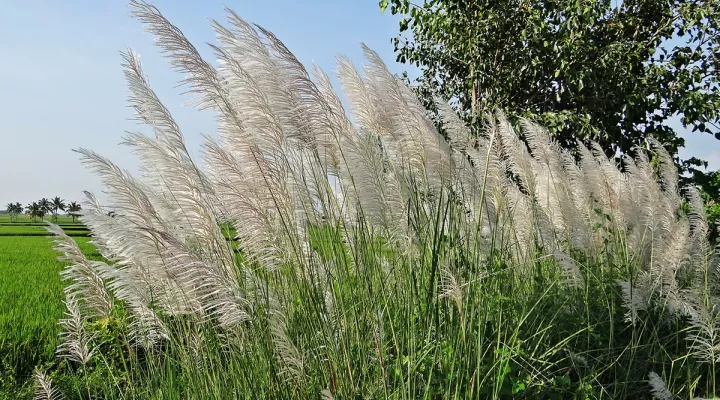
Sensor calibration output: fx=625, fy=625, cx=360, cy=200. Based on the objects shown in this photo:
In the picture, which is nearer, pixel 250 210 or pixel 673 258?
pixel 250 210

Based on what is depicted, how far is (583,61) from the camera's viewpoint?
28.4 feet

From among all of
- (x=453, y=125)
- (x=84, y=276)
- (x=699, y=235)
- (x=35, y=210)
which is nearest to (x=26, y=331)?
(x=84, y=276)

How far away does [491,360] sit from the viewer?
2.65 m

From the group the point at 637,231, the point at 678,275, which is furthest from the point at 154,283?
the point at 678,275

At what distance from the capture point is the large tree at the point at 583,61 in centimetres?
855

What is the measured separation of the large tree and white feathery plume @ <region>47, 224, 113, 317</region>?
6.58 m

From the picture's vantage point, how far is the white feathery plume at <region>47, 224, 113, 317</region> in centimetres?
241

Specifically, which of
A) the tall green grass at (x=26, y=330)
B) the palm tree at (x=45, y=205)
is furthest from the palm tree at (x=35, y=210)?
the tall green grass at (x=26, y=330)

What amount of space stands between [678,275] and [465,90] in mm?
6374

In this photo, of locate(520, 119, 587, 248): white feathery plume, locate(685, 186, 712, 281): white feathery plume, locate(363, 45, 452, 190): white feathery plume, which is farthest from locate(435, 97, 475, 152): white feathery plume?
locate(685, 186, 712, 281): white feathery plume

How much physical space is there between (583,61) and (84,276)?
7.78 m

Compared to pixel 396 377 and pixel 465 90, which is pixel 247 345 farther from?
pixel 465 90

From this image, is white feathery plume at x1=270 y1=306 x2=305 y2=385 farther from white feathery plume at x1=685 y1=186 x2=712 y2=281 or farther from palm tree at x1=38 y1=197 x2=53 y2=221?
palm tree at x1=38 y1=197 x2=53 y2=221

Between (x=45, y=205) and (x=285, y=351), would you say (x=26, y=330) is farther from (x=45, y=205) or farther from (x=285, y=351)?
(x=45, y=205)
